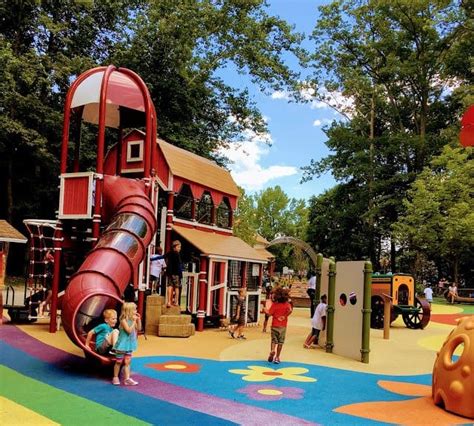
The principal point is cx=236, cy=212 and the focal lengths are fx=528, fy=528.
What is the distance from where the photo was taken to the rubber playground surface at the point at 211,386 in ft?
21.6

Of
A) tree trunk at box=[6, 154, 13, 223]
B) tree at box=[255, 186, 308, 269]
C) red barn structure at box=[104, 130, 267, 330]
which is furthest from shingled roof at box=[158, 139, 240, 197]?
tree at box=[255, 186, 308, 269]

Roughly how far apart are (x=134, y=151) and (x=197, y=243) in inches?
142

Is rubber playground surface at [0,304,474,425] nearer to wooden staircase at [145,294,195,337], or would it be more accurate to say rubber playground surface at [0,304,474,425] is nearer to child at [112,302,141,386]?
child at [112,302,141,386]

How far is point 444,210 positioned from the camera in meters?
34.1

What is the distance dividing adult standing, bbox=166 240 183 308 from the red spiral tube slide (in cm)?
212

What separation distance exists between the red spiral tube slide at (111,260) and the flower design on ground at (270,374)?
2441mm

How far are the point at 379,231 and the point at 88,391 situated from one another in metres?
36.3

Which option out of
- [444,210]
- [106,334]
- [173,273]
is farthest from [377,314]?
[444,210]

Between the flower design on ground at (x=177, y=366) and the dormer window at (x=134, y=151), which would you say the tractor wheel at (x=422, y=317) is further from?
the flower design on ground at (x=177, y=366)

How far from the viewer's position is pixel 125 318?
8211 millimetres

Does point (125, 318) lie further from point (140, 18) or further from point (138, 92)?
point (140, 18)

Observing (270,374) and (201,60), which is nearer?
(270,374)

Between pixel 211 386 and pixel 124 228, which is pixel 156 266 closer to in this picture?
pixel 124 228

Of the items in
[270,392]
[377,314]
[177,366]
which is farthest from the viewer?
[377,314]
